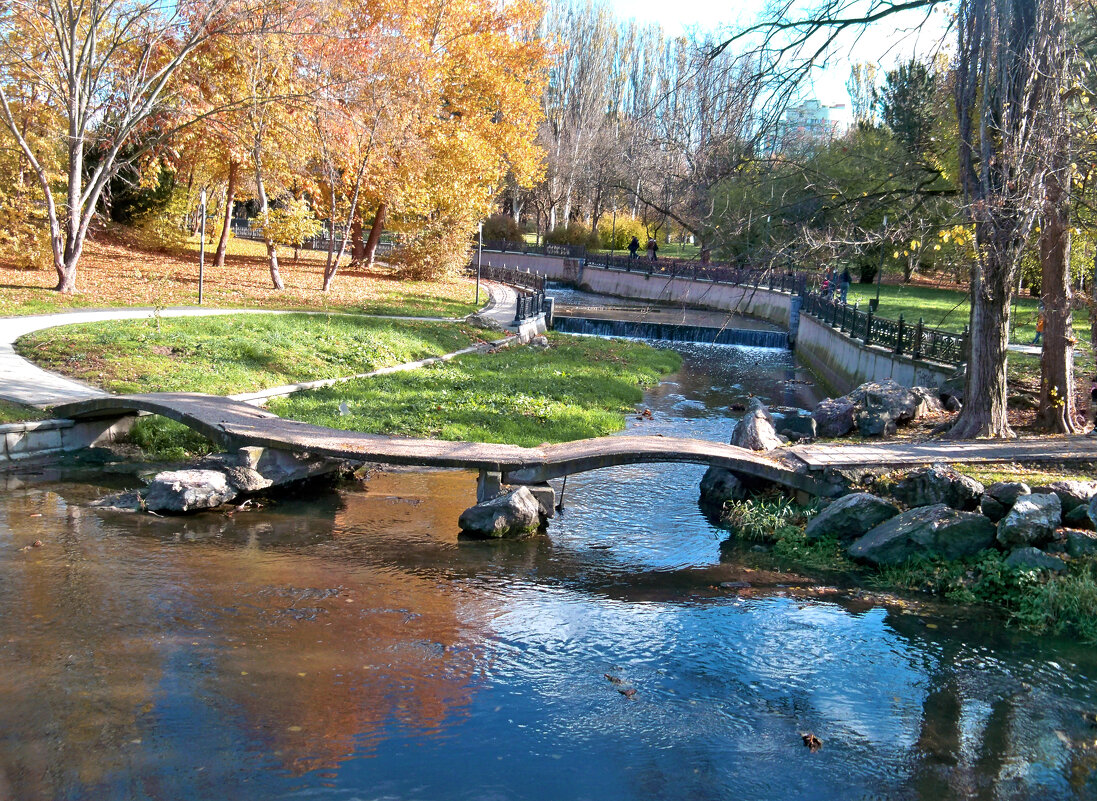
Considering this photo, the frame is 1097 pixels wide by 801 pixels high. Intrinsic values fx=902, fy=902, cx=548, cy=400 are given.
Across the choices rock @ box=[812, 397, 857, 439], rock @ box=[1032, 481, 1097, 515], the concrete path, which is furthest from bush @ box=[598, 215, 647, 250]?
rock @ box=[1032, 481, 1097, 515]

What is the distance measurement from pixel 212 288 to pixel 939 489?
2177cm

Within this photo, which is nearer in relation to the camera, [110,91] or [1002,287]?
[1002,287]

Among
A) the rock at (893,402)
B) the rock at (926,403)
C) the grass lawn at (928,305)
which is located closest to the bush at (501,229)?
the grass lawn at (928,305)

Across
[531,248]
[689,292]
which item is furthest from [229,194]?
[531,248]

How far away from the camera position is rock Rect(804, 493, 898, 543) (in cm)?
1009

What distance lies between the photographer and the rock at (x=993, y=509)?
32.1 feet

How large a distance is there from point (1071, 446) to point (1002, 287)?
223 cm

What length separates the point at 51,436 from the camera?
39.7ft

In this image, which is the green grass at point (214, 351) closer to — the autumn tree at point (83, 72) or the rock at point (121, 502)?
the rock at point (121, 502)

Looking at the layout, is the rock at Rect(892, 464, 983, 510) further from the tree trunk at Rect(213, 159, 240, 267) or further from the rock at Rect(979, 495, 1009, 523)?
the tree trunk at Rect(213, 159, 240, 267)

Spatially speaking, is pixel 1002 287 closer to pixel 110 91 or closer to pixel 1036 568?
→ pixel 1036 568

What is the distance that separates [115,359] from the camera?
1517 cm

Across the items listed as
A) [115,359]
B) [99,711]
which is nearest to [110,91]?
[115,359]

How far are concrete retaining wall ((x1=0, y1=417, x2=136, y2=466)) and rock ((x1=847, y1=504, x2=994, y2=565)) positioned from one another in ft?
33.1
